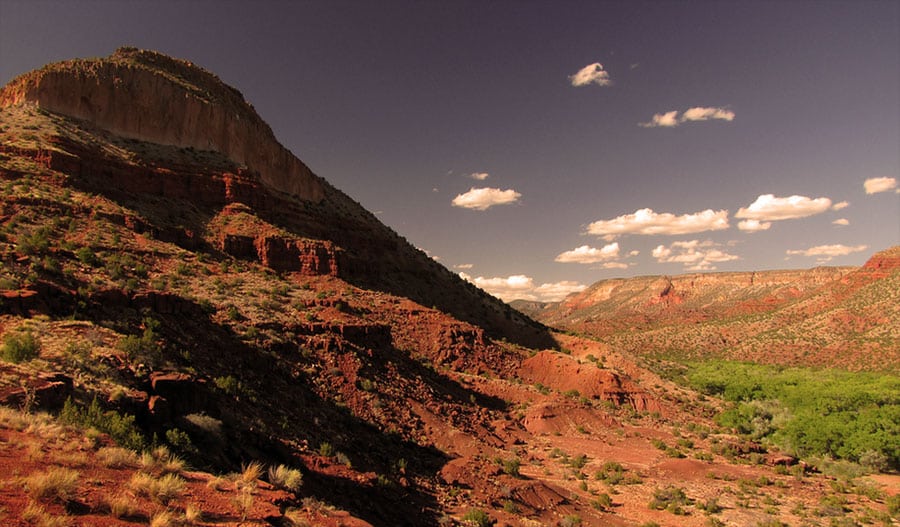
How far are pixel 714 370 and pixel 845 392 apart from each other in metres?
15.5

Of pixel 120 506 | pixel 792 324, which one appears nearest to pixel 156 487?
pixel 120 506

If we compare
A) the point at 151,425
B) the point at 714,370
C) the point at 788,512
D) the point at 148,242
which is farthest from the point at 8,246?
the point at 714,370

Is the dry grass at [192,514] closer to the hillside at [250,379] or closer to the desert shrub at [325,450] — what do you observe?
the hillside at [250,379]

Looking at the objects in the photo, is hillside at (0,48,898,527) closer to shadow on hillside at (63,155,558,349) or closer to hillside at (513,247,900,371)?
shadow on hillside at (63,155,558,349)

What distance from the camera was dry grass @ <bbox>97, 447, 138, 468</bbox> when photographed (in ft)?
22.1

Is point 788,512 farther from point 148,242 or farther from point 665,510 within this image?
point 148,242

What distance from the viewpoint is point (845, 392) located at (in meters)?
32.6

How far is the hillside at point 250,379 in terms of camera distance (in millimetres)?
7695

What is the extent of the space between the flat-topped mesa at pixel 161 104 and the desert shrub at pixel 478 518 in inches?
1542

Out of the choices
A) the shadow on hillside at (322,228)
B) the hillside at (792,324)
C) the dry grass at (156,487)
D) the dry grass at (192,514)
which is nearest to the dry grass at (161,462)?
the dry grass at (156,487)

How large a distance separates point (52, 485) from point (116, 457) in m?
1.54

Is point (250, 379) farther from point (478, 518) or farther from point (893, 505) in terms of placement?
point (893, 505)

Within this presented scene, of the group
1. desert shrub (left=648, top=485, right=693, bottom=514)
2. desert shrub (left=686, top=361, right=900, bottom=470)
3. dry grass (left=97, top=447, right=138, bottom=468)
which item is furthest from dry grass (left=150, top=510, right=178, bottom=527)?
desert shrub (left=686, top=361, right=900, bottom=470)

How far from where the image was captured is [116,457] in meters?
6.84
